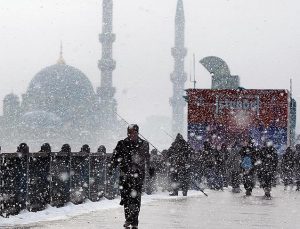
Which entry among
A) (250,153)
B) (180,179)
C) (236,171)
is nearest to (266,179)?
(250,153)

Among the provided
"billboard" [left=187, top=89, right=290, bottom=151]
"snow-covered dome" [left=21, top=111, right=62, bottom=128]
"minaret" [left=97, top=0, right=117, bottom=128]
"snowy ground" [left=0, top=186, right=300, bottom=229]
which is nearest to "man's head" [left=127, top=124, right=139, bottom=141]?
"snowy ground" [left=0, top=186, right=300, bottom=229]

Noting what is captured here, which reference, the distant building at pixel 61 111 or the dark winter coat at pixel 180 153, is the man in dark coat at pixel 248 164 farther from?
the distant building at pixel 61 111

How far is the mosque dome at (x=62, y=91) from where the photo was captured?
551 ft

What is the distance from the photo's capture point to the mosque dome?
168m

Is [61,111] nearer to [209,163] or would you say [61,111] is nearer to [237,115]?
[237,115]

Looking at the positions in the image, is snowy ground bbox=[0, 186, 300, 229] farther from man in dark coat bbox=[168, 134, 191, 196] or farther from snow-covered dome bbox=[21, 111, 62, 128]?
snow-covered dome bbox=[21, 111, 62, 128]

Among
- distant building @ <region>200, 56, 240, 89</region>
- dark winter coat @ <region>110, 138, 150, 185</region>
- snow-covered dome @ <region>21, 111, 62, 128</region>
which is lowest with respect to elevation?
dark winter coat @ <region>110, 138, 150, 185</region>

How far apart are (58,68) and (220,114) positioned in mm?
134225

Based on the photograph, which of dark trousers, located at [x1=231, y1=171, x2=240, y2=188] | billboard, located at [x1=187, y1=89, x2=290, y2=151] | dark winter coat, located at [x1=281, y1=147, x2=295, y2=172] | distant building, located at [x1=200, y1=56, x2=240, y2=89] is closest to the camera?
dark trousers, located at [x1=231, y1=171, x2=240, y2=188]

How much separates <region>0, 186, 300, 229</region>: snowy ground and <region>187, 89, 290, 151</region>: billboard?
1988 centimetres

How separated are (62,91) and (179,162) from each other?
152 m

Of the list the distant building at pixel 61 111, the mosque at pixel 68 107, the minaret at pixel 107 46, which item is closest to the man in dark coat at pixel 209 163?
the minaret at pixel 107 46

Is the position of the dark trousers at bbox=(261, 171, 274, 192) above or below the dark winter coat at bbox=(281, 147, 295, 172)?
below

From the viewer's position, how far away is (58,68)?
6654 inches
